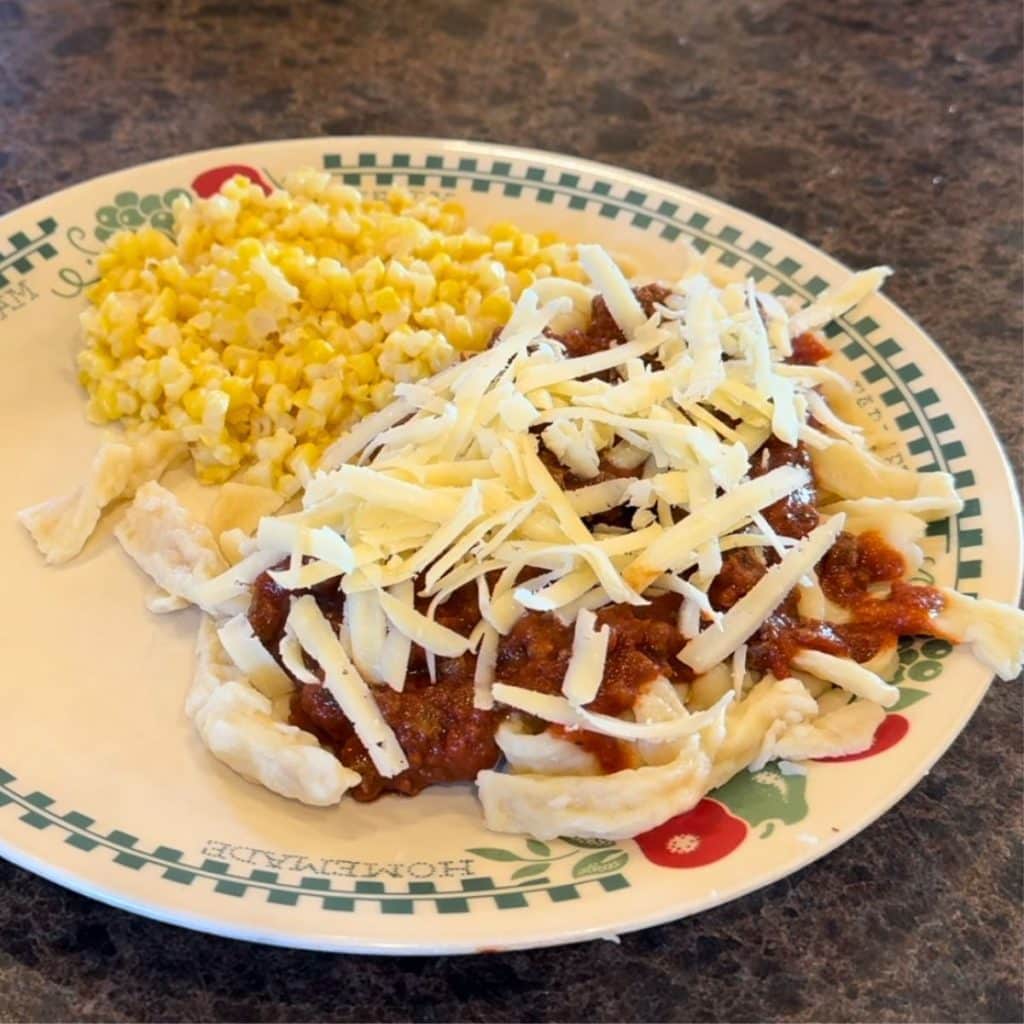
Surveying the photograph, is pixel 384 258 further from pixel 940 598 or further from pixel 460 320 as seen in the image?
pixel 940 598

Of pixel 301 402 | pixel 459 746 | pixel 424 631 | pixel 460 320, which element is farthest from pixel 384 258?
pixel 459 746

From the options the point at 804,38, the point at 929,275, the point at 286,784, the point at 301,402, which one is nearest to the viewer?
the point at 286,784

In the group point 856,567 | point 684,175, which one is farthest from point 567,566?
point 684,175

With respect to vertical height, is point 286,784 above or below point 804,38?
below

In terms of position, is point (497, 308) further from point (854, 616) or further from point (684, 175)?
point (684, 175)

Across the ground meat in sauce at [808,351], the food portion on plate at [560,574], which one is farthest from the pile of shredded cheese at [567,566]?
the ground meat in sauce at [808,351]

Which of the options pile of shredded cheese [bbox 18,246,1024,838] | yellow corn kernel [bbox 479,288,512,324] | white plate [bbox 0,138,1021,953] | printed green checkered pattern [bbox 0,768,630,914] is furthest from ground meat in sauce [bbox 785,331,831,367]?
printed green checkered pattern [bbox 0,768,630,914]

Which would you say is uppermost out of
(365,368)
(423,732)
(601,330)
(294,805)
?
(601,330)
